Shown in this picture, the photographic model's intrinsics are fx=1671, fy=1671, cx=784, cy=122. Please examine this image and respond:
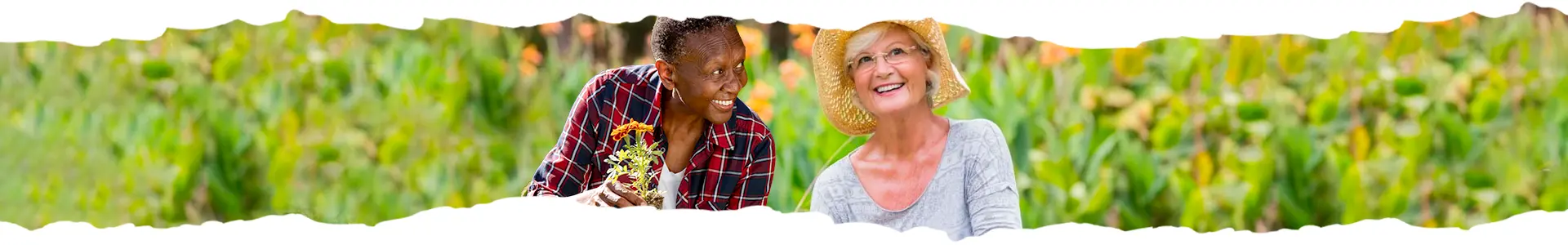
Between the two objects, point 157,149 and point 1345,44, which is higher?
point 1345,44

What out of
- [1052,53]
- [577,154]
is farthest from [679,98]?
[1052,53]

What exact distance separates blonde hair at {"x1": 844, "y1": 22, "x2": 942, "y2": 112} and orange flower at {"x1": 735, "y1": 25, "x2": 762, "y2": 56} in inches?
7.5

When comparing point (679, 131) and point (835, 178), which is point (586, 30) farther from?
point (835, 178)

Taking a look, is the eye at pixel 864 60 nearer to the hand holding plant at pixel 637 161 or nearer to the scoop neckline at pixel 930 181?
the scoop neckline at pixel 930 181

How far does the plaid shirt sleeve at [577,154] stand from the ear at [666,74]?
0.52 feet

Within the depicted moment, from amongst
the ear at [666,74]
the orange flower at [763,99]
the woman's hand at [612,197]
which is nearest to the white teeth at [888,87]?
the orange flower at [763,99]

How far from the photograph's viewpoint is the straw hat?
3.68 m

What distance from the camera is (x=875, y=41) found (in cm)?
366

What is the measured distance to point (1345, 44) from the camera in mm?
3865

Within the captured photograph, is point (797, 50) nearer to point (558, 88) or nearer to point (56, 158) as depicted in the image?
point (558, 88)

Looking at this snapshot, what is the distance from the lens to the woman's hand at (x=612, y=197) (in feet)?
12.0

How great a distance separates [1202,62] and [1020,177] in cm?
49

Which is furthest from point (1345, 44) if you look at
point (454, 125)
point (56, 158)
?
point (56, 158)

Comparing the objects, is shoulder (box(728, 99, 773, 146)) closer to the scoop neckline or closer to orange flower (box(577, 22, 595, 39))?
the scoop neckline
